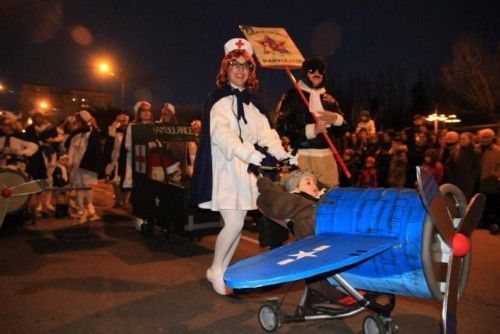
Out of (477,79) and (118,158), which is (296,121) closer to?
(118,158)

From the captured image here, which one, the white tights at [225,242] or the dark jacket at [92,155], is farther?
the dark jacket at [92,155]

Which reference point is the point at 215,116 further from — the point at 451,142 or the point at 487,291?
the point at 451,142

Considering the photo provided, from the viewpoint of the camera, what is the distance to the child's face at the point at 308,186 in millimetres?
3572

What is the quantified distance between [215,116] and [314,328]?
5.96ft

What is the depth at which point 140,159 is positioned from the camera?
277 inches

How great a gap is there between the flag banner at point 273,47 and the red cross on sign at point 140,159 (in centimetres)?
254

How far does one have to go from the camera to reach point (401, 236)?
8.45 ft

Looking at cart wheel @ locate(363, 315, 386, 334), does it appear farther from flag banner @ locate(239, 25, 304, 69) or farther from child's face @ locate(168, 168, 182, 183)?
child's face @ locate(168, 168, 182, 183)

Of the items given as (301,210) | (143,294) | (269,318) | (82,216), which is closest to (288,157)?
(301,210)

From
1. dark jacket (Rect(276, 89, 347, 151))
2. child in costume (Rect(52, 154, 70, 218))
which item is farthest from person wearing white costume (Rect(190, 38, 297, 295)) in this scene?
child in costume (Rect(52, 154, 70, 218))

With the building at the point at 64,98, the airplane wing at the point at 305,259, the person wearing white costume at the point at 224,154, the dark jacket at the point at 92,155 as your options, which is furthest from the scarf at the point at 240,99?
the building at the point at 64,98

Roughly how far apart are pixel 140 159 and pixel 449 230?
17.1ft

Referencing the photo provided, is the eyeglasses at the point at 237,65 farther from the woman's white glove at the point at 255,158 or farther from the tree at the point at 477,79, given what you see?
the tree at the point at 477,79

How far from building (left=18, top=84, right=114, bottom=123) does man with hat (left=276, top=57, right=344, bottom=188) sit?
253 feet
